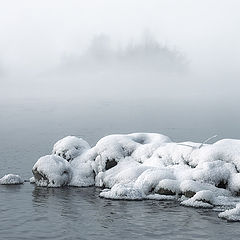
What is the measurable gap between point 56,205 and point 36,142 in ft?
232

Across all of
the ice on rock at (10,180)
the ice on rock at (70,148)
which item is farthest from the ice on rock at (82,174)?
the ice on rock at (10,180)

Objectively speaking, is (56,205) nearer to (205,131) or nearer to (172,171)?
(172,171)

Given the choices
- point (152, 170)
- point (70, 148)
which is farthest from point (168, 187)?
point (70, 148)

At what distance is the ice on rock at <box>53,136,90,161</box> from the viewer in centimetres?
6225

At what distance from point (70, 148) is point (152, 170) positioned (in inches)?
587

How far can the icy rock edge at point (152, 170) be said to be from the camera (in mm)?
48062

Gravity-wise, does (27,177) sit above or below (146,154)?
below

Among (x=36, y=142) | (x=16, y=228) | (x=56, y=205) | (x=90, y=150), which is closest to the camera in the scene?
(x=16, y=228)

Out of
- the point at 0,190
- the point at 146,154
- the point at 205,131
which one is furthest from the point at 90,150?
the point at 205,131

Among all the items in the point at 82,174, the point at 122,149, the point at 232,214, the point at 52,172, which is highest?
the point at 122,149

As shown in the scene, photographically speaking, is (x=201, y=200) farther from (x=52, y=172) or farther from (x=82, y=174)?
(x=52, y=172)

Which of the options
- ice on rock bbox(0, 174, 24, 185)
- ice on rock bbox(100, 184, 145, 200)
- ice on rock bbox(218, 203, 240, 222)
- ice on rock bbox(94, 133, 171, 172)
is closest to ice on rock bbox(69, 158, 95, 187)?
ice on rock bbox(94, 133, 171, 172)

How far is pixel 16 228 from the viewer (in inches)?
1513

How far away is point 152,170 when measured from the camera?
52.3 m
